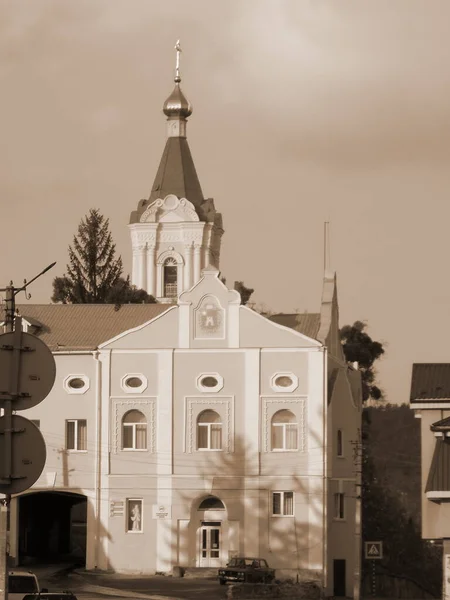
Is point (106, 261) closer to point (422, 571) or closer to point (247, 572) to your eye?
point (422, 571)

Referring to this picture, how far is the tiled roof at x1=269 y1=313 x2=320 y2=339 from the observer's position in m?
68.2

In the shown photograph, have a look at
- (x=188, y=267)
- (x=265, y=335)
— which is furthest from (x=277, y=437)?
(x=188, y=267)

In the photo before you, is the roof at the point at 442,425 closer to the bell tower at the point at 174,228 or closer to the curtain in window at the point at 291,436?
the curtain in window at the point at 291,436

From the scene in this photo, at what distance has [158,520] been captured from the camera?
65000mm

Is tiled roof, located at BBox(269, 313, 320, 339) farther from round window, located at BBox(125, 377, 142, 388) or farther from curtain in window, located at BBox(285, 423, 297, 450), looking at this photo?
round window, located at BBox(125, 377, 142, 388)

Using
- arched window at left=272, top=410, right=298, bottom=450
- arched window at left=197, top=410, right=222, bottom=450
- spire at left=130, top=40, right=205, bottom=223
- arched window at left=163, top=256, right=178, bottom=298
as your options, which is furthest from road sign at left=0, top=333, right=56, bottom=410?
spire at left=130, top=40, right=205, bottom=223

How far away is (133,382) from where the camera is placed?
66.4 m

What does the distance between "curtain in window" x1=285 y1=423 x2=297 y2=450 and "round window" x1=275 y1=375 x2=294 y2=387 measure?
1.72 metres

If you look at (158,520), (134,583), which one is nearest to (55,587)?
(134,583)

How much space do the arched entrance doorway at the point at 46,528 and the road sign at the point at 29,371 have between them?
52.7 meters

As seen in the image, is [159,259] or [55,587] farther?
[159,259]

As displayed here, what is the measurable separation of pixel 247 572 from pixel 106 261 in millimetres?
40817

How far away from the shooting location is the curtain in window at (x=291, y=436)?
6469 cm

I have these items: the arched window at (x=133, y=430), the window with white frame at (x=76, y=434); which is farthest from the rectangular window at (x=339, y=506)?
the window with white frame at (x=76, y=434)
